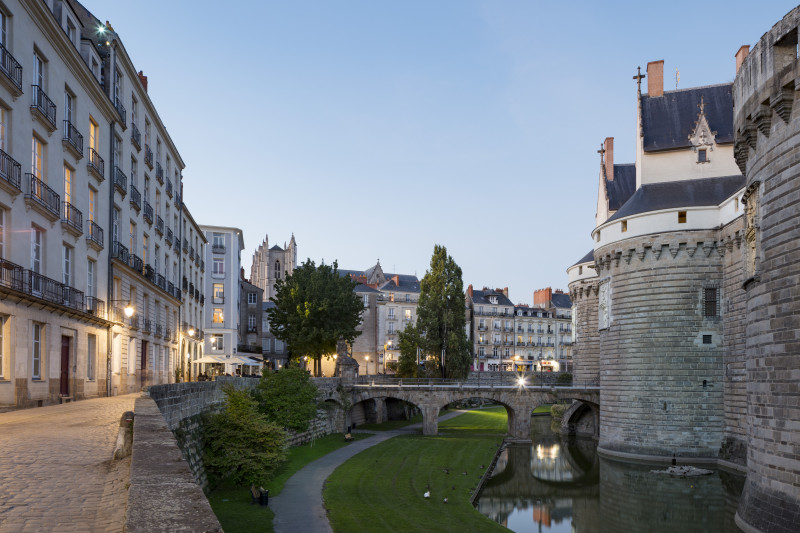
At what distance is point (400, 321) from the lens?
93875 millimetres

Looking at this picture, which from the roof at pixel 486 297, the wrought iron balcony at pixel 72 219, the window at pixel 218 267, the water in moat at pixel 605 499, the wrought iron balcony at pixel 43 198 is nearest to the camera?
the wrought iron balcony at pixel 43 198

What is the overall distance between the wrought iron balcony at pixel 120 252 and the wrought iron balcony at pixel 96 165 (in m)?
3.20

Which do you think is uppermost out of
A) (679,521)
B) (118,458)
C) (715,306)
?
(715,306)

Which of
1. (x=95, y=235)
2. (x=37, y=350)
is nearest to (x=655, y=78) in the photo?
(x=95, y=235)

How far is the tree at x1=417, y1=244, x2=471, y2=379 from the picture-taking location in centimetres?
6275

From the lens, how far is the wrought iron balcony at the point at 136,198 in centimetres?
3290

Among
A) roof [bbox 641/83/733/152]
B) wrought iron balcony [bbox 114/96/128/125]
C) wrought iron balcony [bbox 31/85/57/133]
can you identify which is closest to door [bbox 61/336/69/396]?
wrought iron balcony [bbox 31/85/57/133]

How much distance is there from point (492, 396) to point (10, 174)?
4000 centimetres

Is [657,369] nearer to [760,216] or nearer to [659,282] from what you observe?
[659,282]

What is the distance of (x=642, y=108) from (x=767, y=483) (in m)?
31.6

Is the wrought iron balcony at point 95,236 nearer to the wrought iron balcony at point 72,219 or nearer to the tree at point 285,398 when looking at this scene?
the wrought iron balcony at point 72,219

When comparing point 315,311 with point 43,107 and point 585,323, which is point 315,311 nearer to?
point 585,323

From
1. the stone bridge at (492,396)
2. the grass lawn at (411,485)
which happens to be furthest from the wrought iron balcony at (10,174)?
the stone bridge at (492,396)

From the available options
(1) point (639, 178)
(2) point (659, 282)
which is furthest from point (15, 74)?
(1) point (639, 178)
